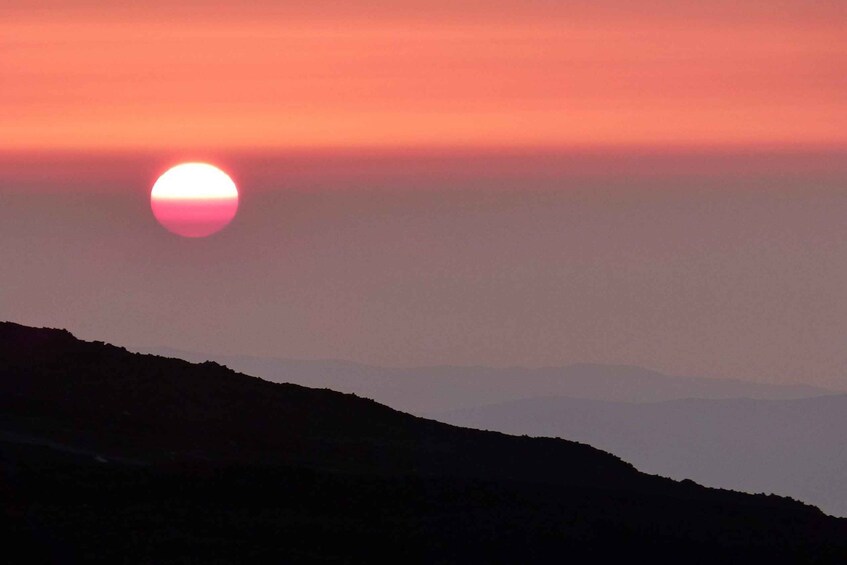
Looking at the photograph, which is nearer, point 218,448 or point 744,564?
point 744,564

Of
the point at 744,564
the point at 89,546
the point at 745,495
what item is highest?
the point at 745,495

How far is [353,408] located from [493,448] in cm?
661

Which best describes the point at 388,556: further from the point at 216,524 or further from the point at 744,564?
the point at 744,564

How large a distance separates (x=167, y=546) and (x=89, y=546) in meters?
2.08

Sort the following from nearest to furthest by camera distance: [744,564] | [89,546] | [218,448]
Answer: [89,546] < [744,564] < [218,448]

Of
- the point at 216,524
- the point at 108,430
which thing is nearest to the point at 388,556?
the point at 216,524

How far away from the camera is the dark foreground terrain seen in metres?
44.1

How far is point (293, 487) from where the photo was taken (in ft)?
166

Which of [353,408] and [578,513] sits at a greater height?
[353,408]

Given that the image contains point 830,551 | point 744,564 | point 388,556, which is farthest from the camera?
point 830,551

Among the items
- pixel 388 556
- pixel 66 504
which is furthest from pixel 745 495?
pixel 66 504

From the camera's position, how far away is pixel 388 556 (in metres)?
44.5

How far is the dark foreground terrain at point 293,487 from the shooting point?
4406 centimetres

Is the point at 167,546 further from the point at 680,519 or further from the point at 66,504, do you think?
the point at 680,519
